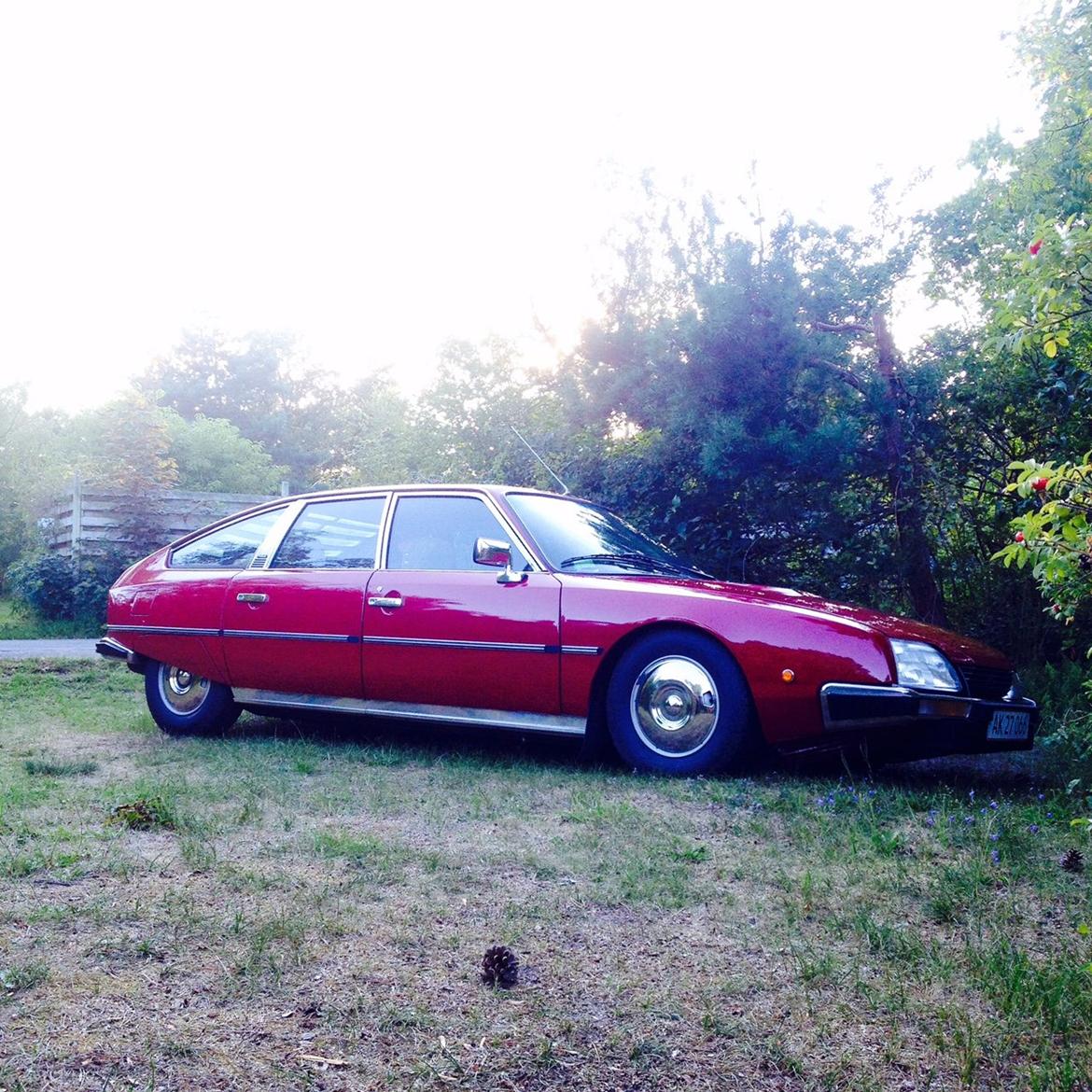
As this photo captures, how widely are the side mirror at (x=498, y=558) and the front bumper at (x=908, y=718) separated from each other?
1.62m

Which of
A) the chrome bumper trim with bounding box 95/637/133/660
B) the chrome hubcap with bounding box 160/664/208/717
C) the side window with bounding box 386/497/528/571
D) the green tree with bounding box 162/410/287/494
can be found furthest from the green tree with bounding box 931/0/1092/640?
the green tree with bounding box 162/410/287/494

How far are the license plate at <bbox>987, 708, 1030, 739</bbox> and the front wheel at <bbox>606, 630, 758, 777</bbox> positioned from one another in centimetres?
100

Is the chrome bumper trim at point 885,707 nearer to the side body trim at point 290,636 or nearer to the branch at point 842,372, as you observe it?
the side body trim at point 290,636

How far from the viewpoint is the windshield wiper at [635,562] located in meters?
5.79

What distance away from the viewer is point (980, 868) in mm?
3418

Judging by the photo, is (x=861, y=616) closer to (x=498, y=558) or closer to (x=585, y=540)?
(x=585, y=540)

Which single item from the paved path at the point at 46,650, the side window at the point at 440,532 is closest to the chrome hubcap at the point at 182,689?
the side window at the point at 440,532

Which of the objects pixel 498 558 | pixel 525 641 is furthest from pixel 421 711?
pixel 498 558

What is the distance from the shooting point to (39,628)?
13.2m

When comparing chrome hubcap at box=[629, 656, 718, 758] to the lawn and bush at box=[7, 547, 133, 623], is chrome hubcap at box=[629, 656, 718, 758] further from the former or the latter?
bush at box=[7, 547, 133, 623]

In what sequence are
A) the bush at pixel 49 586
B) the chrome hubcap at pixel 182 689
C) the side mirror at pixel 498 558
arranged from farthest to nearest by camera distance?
the bush at pixel 49 586, the chrome hubcap at pixel 182 689, the side mirror at pixel 498 558

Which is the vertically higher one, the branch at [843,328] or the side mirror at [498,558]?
the branch at [843,328]

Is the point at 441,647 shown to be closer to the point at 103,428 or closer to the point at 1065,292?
the point at 1065,292

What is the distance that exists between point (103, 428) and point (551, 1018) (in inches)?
621
